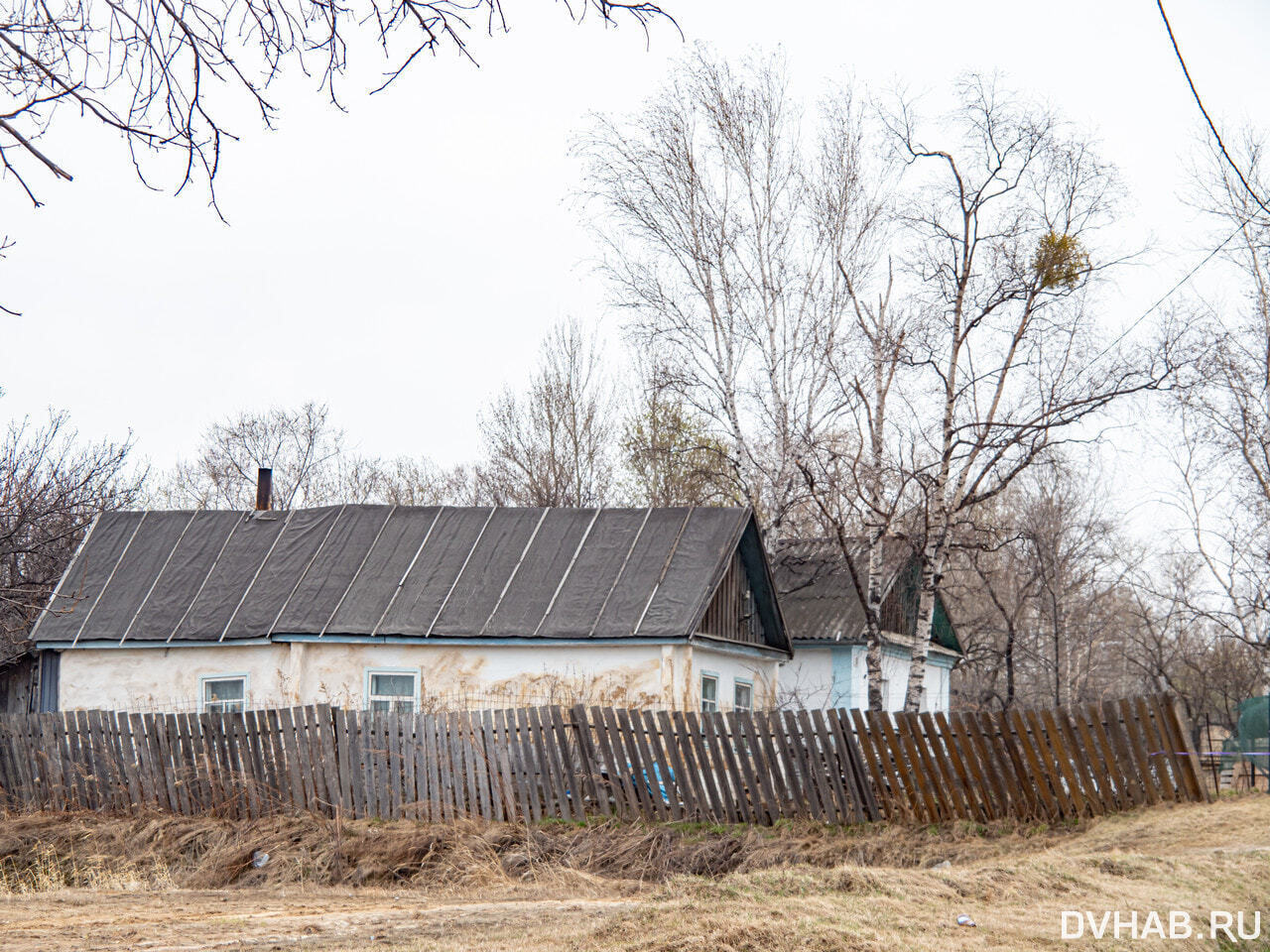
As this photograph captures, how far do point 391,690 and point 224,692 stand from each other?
273cm

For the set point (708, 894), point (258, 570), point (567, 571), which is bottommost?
point (708, 894)

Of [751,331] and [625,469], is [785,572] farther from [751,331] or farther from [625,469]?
[625,469]

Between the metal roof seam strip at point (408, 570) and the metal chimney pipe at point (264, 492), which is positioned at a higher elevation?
the metal chimney pipe at point (264, 492)

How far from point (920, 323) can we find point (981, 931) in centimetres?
1405

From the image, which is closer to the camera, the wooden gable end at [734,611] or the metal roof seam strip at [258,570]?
the metal roof seam strip at [258,570]

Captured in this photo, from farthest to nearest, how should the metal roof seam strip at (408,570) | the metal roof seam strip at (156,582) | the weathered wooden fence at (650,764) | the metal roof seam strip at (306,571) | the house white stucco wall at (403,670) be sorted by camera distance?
the metal roof seam strip at (156,582)
the metal roof seam strip at (306,571)
the metal roof seam strip at (408,570)
the house white stucco wall at (403,670)
the weathered wooden fence at (650,764)

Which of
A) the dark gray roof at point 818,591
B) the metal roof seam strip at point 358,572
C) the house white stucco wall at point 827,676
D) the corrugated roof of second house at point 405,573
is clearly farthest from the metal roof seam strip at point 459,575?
the house white stucco wall at point 827,676

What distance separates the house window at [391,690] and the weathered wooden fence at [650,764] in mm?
3372

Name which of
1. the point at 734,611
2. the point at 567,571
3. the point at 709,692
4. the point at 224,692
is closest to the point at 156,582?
the point at 224,692

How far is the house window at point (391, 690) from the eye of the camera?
17.7 metres

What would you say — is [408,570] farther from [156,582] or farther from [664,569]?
[156,582]

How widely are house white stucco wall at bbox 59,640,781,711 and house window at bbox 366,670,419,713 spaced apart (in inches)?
3.6

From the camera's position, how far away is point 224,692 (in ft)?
60.6

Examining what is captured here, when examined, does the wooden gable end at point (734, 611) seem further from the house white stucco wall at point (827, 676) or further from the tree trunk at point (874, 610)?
the house white stucco wall at point (827, 676)
